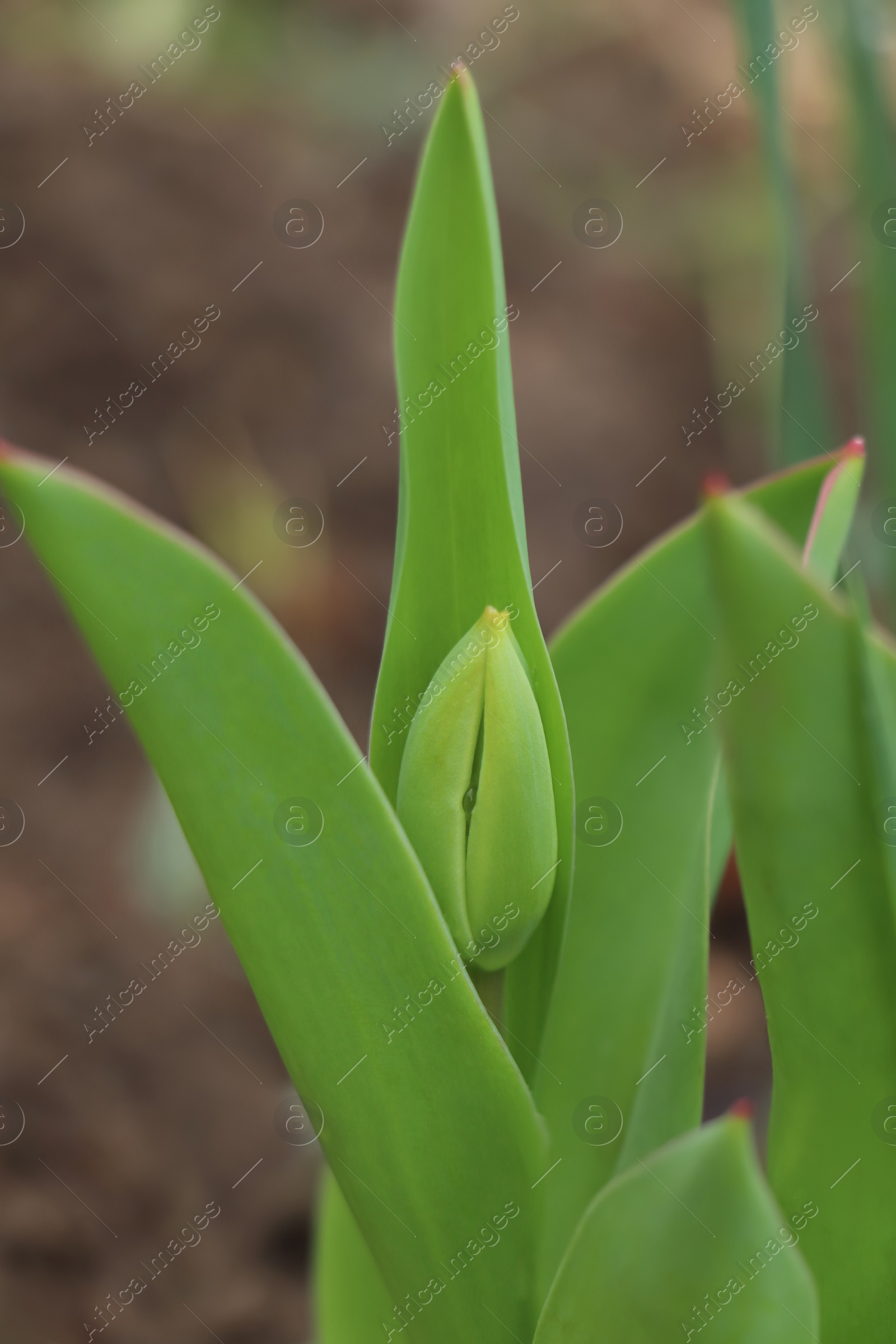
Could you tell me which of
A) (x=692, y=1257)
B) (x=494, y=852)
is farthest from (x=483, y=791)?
(x=692, y=1257)

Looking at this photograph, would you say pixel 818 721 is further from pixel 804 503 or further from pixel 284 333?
pixel 284 333

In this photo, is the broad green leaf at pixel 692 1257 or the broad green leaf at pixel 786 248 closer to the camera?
the broad green leaf at pixel 692 1257

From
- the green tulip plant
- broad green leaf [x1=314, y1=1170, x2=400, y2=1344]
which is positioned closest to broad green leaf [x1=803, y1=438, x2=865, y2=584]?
the green tulip plant

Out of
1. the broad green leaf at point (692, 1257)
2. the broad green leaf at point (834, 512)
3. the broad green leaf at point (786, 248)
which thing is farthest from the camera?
the broad green leaf at point (786, 248)

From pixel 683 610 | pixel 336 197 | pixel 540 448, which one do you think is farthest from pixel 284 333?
pixel 683 610

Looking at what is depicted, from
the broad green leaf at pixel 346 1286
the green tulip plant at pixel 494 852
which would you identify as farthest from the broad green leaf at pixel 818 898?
the broad green leaf at pixel 346 1286

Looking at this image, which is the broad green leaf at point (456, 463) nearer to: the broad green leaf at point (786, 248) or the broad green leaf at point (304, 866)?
the broad green leaf at point (304, 866)
